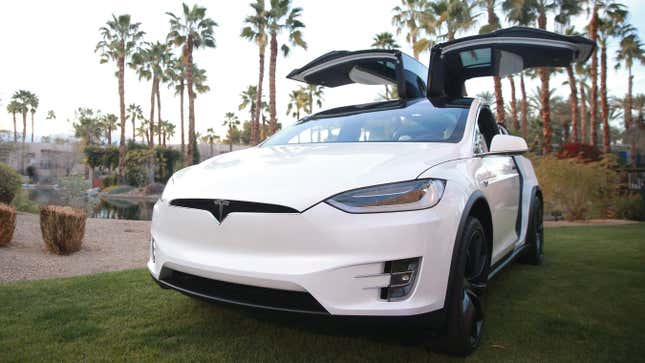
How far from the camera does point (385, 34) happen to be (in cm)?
2944

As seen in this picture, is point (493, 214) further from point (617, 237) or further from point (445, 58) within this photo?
point (617, 237)

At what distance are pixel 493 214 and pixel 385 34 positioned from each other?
28.4m

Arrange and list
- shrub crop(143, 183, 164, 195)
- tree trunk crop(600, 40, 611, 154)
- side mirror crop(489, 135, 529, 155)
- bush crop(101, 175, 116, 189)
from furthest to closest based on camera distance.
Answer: bush crop(101, 175, 116, 189) → shrub crop(143, 183, 164, 195) → tree trunk crop(600, 40, 611, 154) → side mirror crop(489, 135, 529, 155)

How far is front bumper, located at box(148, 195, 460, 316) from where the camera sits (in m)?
1.93

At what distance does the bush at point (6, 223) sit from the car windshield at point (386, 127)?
5.78 metres

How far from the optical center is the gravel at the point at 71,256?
604cm

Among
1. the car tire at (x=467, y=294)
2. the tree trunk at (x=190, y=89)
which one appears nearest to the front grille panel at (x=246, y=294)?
the car tire at (x=467, y=294)

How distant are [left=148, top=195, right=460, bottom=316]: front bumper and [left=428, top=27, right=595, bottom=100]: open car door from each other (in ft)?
6.83

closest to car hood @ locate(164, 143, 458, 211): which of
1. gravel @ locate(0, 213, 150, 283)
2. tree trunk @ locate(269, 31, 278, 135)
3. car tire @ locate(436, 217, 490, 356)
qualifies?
car tire @ locate(436, 217, 490, 356)

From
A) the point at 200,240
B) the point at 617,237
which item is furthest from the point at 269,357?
the point at 617,237

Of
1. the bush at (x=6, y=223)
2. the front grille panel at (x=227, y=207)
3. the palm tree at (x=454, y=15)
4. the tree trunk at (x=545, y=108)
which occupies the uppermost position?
the palm tree at (x=454, y=15)

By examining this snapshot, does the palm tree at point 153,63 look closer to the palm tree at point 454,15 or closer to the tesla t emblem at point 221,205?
the palm tree at point 454,15

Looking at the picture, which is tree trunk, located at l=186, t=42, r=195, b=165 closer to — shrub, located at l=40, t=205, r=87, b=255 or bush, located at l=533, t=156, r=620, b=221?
shrub, located at l=40, t=205, r=87, b=255

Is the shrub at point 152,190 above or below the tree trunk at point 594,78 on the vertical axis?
below
